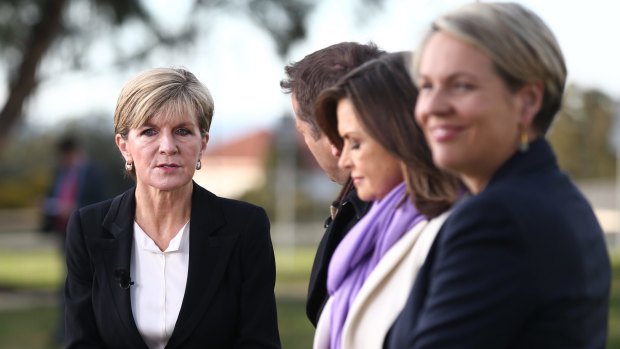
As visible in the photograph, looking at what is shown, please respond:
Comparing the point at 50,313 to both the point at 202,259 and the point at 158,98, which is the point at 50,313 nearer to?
the point at 202,259

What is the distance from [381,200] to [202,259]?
102cm

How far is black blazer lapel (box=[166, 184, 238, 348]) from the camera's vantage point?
126 inches

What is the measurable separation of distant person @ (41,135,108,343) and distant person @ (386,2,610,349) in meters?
8.91

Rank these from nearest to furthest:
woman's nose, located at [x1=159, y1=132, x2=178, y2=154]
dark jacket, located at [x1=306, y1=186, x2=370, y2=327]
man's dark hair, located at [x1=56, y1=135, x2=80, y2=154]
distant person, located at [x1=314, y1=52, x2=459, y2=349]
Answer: distant person, located at [x1=314, y1=52, x2=459, y2=349] → dark jacket, located at [x1=306, y1=186, x2=370, y2=327] → woman's nose, located at [x1=159, y1=132, x2=178, y2=154] → man's dark hair, located at [x1=56, y1=135, x2=80, y2=154]

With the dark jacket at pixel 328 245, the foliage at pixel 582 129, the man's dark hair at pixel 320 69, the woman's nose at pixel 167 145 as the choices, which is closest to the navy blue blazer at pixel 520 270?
the dark jacket at pixel 328 245

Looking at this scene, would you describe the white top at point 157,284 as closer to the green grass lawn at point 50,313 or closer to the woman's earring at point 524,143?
the woman's earring at point 524,143

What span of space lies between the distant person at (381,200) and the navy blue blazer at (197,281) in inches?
32.7

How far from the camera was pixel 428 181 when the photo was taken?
7.52 ft

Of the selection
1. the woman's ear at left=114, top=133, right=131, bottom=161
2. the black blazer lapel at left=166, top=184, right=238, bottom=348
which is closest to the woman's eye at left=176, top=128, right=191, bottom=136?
the woman's ear at left=114, top=133, right=131, bottom=161

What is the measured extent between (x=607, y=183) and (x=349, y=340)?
4377 cm

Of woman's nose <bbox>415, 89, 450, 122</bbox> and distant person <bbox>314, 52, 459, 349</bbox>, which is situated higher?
woman's nose <bbox>415, 89, 450, 122</bbox>

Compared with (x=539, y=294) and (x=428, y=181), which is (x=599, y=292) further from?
(x=428, y=181)

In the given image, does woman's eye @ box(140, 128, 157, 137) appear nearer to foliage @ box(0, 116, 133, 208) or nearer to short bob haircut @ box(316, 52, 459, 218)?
short bob haircut @ box(316, 52, 459, 218)

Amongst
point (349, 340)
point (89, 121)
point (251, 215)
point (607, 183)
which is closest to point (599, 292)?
point (349, 340)
